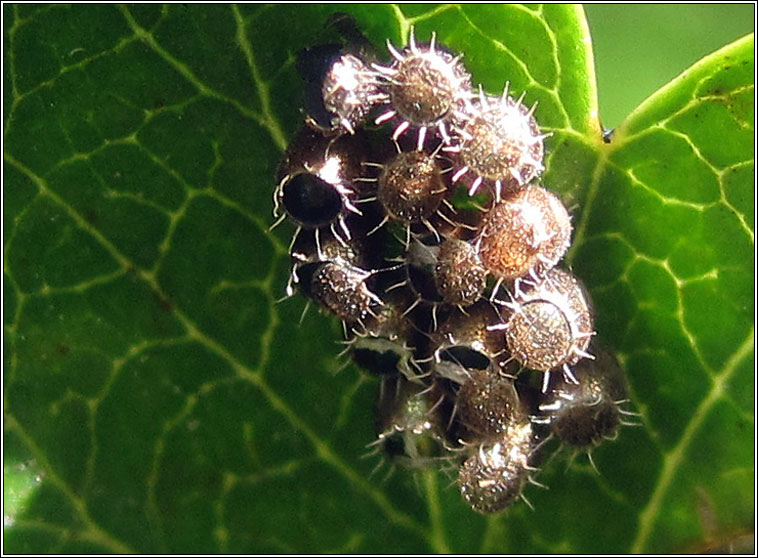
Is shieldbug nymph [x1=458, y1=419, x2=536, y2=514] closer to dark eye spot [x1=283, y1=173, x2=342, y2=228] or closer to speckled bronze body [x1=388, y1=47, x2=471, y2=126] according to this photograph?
dark eye spot [x1=283, y1=173, x2=342, y2=228]

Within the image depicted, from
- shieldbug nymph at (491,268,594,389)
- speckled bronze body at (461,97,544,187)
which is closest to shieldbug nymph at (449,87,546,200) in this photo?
speckled bronze body at (461,97,544,187)

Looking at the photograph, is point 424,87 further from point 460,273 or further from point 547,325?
point 547,325

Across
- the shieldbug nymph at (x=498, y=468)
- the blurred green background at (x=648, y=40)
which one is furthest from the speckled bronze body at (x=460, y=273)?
the blurred green background at (x=648, y=40)

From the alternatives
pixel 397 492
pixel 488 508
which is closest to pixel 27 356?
pixel 397 492

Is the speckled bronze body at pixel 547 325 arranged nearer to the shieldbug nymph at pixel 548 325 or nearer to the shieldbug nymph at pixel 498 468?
the shieldbug nymph at pixel 548 325

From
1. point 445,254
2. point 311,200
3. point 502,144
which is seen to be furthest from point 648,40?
point 311,200

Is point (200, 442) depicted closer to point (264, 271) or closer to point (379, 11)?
point (264, 271)
